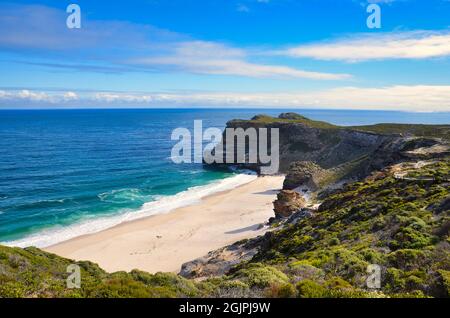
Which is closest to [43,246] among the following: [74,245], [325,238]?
A: [74,245]

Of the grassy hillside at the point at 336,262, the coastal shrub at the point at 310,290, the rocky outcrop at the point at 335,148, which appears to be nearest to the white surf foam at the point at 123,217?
the rocky outcrop at the point at 335,148

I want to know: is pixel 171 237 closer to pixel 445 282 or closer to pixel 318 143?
pixel 445 282

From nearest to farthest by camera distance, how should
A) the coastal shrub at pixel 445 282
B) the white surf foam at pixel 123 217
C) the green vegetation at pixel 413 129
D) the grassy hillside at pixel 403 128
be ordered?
1. the coastal shrub at pixel 445 282
2. the white surf foam at pixel 123 217
3. the grassy hillside at pixel 403 128
4. the green vegetation at pixel 413 129

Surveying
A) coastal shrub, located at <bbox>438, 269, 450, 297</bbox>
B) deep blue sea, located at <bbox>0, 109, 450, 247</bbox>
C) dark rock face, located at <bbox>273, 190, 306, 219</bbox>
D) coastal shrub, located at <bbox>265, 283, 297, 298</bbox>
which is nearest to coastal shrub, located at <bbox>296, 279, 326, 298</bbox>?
coastal shrub, located at <bbox>265, 283, 297, 298</bbox>

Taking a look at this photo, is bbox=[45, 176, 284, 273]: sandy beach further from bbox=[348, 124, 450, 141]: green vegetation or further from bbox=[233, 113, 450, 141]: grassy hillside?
bbox=[348, 124, 450, 141]: green vegetation

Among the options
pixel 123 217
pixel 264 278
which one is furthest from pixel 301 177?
pixel 264 278

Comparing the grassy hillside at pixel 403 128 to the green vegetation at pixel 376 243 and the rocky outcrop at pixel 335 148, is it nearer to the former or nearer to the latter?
the rocky outcrop at pixel 335 148
